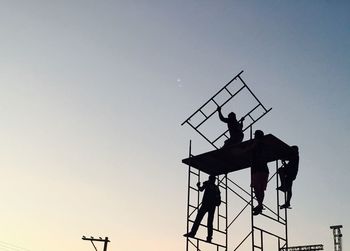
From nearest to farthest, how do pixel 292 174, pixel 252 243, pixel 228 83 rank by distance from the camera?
pixel 252 243
pixel 292 174
pixel 228 83

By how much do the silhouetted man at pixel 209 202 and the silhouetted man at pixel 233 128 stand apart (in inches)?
59.3

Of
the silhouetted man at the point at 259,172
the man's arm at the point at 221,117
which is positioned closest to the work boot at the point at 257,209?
the silhouetted man at the point at 259,172

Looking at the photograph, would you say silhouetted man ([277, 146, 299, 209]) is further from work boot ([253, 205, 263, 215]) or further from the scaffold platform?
work boot ([253, 205, 263, 215])

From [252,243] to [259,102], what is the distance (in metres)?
5.01

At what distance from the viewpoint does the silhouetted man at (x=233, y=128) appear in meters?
15.9

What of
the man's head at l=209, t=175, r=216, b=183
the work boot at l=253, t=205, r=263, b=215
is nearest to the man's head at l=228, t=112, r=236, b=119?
the man's head at l=209, t=175, r=216, b=183

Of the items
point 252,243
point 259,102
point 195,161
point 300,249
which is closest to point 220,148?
point 195,161

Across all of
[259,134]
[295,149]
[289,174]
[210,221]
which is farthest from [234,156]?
[210,221]

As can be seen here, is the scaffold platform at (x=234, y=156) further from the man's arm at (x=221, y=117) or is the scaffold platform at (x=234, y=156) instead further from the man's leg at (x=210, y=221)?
the man's leg at (x=210, y=221)

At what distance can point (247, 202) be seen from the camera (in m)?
16.7

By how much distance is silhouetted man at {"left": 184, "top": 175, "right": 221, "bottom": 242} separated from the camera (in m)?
15.5

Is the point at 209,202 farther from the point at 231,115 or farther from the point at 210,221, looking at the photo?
the point at 231,115

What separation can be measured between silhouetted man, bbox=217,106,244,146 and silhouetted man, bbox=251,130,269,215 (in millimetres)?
1484

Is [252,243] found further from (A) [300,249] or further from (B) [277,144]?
(A) [300,249]
